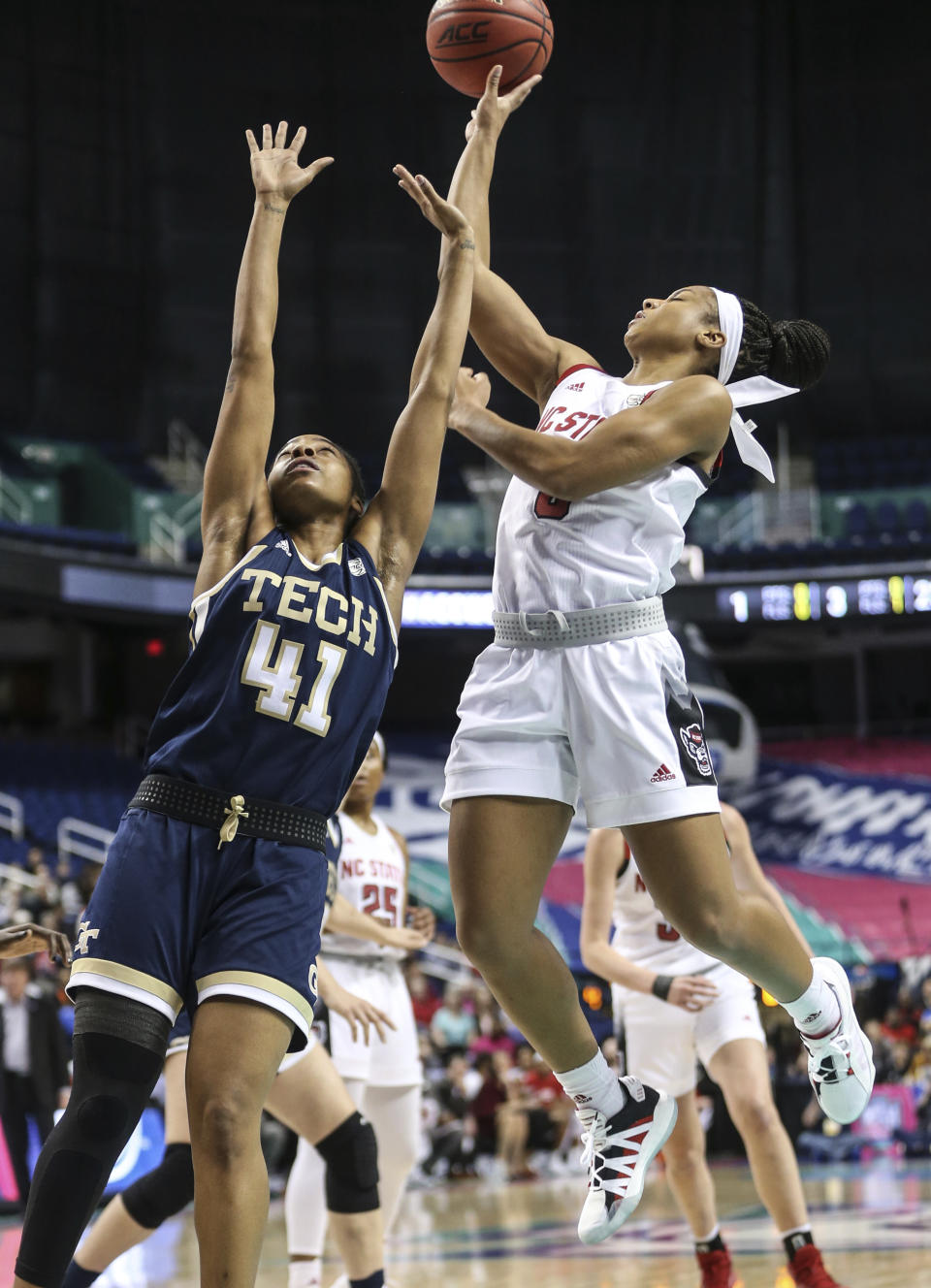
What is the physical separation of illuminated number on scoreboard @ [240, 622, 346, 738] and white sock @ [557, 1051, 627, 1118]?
1.33m

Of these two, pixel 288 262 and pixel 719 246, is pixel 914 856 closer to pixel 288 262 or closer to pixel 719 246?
pixel 719 246

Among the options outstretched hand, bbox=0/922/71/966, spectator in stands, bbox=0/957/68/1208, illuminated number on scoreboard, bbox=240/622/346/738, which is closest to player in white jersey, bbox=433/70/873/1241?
illuminated number on scoreboard, bbox=240/622/346/738

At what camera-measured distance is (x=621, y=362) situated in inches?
874

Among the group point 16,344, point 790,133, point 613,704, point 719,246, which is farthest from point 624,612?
point 790,133

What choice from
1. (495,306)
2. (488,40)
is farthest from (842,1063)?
(488,40)

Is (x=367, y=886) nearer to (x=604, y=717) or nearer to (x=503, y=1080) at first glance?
(x=604, y=717)

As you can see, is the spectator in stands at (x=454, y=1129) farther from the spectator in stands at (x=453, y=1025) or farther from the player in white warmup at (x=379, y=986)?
the player in white warmup at (x=379, y=986)

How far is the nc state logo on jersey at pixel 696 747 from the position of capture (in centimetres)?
388

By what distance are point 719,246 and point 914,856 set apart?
9.65 m

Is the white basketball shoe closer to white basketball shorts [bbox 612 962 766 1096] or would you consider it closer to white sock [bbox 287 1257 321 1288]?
white basketball shorts [bbox 612 962 766 1096]

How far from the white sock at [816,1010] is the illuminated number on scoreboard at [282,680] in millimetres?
1643

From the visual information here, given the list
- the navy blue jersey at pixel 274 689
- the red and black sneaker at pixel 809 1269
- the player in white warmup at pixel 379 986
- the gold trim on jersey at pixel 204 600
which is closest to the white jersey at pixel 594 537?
the navy blue jersey at pixel 274 689

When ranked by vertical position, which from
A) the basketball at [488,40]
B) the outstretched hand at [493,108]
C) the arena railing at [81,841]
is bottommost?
the outstretched hand at [493,108]

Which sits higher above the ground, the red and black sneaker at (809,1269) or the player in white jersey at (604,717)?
the player in white jersey at (604,717)
